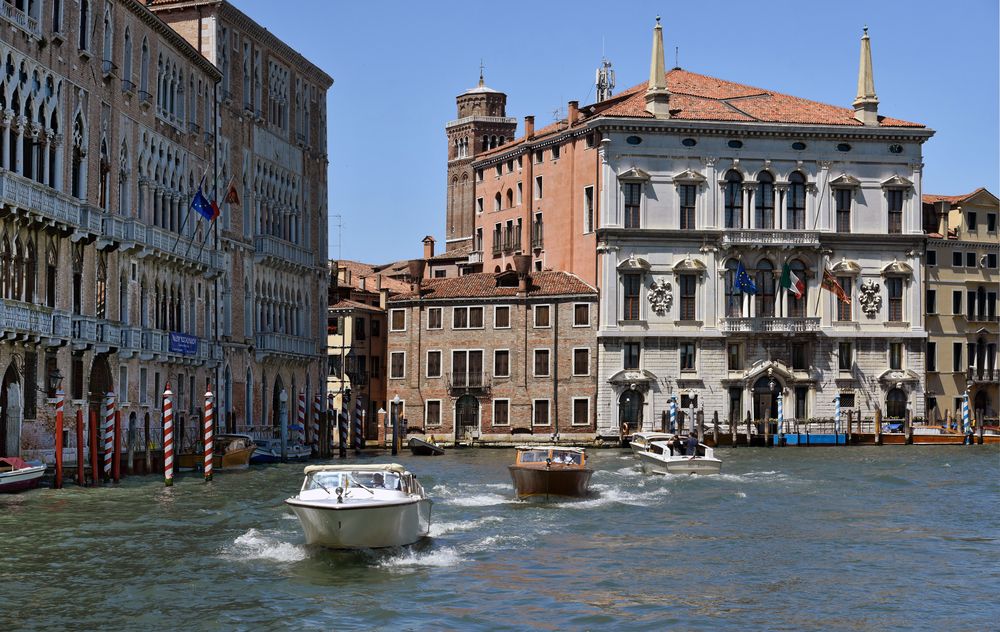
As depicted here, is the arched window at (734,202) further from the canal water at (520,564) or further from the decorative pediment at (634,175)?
the canal water at (520,564)

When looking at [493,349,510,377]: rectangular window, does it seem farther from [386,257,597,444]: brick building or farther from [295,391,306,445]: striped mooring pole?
[295,391,306,445]: striped mooring pole

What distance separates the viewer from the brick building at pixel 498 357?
2534 inches

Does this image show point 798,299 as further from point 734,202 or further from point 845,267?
point 734,202

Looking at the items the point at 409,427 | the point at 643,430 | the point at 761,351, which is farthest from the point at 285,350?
the point at 761,351

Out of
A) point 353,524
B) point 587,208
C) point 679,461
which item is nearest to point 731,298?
point 587,208

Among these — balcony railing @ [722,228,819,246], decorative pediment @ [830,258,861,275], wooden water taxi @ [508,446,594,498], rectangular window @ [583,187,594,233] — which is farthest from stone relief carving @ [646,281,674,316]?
wooden water taxi @ [508,446,594,498]

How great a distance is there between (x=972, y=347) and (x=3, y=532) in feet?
179

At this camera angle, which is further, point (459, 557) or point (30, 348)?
point (30, 348)

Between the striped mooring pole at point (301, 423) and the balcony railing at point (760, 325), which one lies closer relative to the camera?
the striped mooring pole at point (301, 423)

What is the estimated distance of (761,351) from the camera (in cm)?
6531

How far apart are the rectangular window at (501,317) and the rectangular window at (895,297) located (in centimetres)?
1601

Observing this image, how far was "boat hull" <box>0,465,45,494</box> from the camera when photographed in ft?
97.7

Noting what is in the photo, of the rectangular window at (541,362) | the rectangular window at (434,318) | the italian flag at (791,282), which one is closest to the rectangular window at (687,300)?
the italian flag at (791,282)

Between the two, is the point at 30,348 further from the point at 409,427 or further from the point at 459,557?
the point at 409,427
